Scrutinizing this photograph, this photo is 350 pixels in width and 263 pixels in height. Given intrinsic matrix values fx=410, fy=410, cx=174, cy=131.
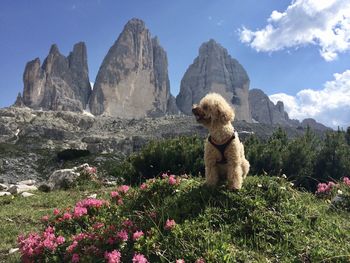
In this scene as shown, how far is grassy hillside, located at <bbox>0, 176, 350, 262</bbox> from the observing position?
14.7ft

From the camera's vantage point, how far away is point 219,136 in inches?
239

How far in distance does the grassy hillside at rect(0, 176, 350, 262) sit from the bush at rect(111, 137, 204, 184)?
8.83 meters

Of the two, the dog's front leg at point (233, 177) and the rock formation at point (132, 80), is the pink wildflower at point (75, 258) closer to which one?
the dog's front leg at point (233, 177)

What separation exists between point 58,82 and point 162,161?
525 ft

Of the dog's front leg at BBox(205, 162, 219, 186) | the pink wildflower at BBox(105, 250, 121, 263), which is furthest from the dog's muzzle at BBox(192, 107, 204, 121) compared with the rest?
the pink wildflower at BBox(105, 250, 121, 263)

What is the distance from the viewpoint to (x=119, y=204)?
7.10 metres

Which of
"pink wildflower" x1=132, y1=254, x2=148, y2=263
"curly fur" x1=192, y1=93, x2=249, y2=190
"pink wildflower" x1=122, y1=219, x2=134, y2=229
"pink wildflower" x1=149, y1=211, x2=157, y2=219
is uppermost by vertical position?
"curly fur" x1=192, y1=93, x2=249, y2=190

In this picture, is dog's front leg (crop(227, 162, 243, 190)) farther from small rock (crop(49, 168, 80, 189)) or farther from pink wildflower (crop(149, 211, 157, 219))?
small rock (crop(49, 168, 80, 189))

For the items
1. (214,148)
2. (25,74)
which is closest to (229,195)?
(214,148)

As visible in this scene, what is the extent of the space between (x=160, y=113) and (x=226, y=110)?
575 feet

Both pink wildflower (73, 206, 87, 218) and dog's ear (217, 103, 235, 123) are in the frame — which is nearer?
dog's ear (217, 103, 235, 123)

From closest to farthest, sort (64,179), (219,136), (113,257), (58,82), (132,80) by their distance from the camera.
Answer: (113,257) < (219,136) < (64,179) < (58,82) < (132,80)

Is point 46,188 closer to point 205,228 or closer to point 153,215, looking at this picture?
point 153,215

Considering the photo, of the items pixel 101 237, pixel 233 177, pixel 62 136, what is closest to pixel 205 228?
pixel 233 177
